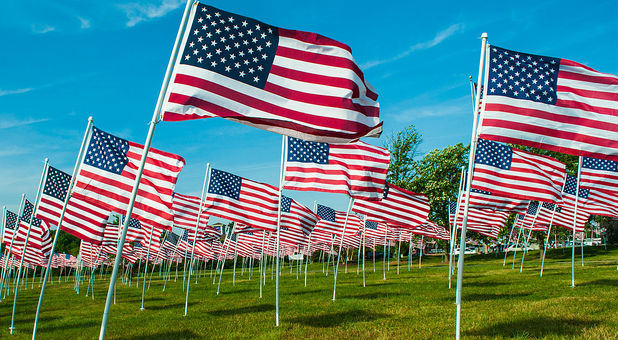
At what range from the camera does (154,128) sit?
25.2 ft

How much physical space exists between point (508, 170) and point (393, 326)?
6.59 m

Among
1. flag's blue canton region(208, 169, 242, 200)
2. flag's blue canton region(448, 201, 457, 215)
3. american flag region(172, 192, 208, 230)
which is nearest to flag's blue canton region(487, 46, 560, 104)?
flag's blue canton region(208, 169, 242, 200)

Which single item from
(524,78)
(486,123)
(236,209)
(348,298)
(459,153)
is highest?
(459,153)

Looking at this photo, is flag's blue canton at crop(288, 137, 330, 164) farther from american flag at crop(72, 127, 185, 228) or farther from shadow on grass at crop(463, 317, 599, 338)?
shadow on grass at crop(463, 317, 599, 338)

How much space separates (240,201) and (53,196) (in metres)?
6.92

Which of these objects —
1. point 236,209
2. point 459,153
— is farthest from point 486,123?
point 459,153

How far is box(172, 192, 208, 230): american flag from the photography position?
25297 millimetres

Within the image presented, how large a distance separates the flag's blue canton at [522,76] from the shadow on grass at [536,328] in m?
4.96

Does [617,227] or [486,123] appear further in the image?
[617,227]

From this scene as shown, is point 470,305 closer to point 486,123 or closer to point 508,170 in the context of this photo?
point 508,170

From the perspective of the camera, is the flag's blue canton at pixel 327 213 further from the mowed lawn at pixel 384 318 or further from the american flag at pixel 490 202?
the american flag at pixel 490 202

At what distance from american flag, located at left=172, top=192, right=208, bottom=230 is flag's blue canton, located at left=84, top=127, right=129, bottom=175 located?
41.6ft

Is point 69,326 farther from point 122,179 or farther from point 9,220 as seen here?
point 9,220

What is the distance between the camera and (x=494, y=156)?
1477 centimetres
